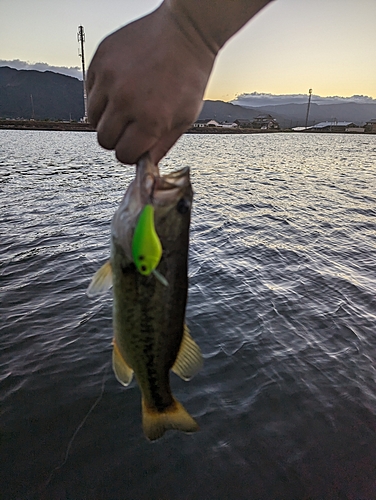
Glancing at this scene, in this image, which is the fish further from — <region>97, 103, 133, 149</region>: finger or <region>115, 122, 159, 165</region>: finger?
<region>97, 103, 133, 149</region>: finger

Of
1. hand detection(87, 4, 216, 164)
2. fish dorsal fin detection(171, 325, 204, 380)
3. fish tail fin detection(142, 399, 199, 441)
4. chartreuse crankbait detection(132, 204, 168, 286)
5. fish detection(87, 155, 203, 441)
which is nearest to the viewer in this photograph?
hand detection(87, 4, 216, 164)

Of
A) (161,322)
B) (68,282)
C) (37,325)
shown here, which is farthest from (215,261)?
(161,322)

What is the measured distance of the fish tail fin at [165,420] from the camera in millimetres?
2840

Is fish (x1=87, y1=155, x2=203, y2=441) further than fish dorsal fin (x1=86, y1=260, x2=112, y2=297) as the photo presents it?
No

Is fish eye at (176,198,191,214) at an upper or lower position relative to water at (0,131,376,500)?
upper

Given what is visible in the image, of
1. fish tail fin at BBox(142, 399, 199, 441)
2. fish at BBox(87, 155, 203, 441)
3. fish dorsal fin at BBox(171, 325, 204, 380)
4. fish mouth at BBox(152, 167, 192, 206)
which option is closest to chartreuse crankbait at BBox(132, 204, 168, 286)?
fish at BBox(87, 155, 203, 441)

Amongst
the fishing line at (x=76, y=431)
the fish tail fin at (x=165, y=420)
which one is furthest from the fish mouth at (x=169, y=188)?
the fishing line at (x=76, y=431)

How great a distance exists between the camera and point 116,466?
15.8ft

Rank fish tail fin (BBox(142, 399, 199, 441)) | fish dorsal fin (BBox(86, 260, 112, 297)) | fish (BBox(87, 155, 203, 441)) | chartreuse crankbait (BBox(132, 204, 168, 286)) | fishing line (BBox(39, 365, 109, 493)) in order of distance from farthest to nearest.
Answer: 1. fishing line (BBox(39, 365, 109, 493))
2. fish tail fin (BBox(142, 399, 199, 441))
3. fish dorsal fin (BBox(86, 260, 112, 297))
4. fish (BBox(87, 155, 203, 441))
5. chartreuse crankbait (BBox(132, 204, 168, 286))

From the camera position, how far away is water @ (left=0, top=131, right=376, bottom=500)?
Answer: 4.75 m

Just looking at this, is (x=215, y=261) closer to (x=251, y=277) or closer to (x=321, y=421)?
(x=251, y=277)

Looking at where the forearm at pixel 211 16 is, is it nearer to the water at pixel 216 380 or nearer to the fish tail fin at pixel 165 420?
the fish tail fin at pixel 165 420

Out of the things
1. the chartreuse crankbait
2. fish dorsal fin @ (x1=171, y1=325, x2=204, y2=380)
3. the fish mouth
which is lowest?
fish dorsal fin @ (x1=171, y1=325, x2=204, y2=380)

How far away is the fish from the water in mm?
2602
